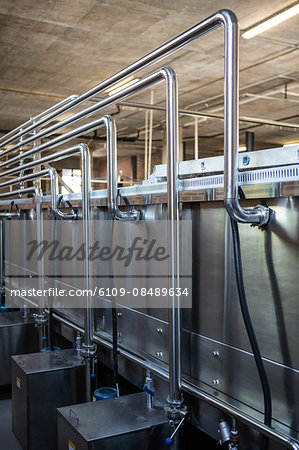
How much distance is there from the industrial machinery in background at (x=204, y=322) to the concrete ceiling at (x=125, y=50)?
8.72ft

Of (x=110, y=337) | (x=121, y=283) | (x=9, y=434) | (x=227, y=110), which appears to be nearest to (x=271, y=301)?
(x=227, y=110)

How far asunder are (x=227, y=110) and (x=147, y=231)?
79cm

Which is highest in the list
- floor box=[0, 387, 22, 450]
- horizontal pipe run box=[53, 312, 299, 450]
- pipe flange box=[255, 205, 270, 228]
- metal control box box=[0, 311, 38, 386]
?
pipe flange box=[255, 205, 270, 228]

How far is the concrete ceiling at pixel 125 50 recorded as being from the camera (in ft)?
14.1

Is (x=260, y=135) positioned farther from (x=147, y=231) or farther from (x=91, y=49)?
(x=147, y=231)

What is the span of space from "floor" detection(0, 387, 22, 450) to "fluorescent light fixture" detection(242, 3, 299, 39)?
3.69m

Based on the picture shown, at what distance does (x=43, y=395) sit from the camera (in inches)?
80.3

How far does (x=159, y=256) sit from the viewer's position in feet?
5.91

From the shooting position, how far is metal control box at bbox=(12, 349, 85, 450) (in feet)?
6.63

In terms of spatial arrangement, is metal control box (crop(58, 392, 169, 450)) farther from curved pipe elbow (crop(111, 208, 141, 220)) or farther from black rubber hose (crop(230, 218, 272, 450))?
curved pipe elbow (crop(111, 208, 141, 220))

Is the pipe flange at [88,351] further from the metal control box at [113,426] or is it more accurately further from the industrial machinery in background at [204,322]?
the metal control box at [113,426]

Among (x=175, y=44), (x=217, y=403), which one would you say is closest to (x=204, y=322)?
(x=217, y=403)

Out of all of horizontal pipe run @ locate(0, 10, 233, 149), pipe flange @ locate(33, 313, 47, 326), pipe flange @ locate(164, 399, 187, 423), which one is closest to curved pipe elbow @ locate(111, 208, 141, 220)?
horizontal pipe run @ locate(0, 10, 233, 149)

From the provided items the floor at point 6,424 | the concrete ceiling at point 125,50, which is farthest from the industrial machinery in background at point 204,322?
the concrete ceiling at point 125,50
